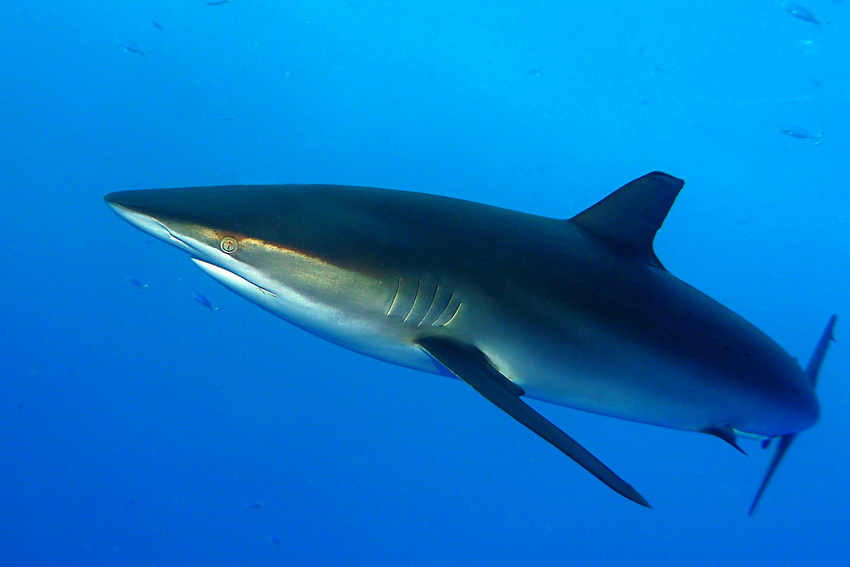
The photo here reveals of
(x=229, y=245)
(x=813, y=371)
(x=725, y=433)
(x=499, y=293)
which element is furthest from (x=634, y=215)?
(x=813, y=371)

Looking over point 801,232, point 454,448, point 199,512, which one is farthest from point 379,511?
point 801,232

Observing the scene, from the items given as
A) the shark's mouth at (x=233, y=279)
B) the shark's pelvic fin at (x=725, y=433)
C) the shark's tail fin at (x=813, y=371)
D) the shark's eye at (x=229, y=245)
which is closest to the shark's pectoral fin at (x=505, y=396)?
the shark's mouth at (x=233, y=279)

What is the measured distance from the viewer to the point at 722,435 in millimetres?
2492

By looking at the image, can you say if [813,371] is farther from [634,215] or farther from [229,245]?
[229,245]

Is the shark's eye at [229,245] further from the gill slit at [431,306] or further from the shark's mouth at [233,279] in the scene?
the gill slit at [431,306]

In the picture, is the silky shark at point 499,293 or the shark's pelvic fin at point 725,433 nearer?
the silky shark at point 499,293

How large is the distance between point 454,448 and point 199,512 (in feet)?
23.8

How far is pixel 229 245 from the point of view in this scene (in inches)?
60.8

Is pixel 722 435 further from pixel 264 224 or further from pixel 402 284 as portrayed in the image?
pixel 264 224

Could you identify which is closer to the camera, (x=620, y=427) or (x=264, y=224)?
(x=264, y=224)

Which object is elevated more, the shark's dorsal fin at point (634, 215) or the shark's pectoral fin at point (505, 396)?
the shark's dorsal fin at point (634, 215)

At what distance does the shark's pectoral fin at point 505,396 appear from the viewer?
4.87 feet

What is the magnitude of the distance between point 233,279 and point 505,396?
1.07 m

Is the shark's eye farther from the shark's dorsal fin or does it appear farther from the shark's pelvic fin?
the shark's pelvic fin
